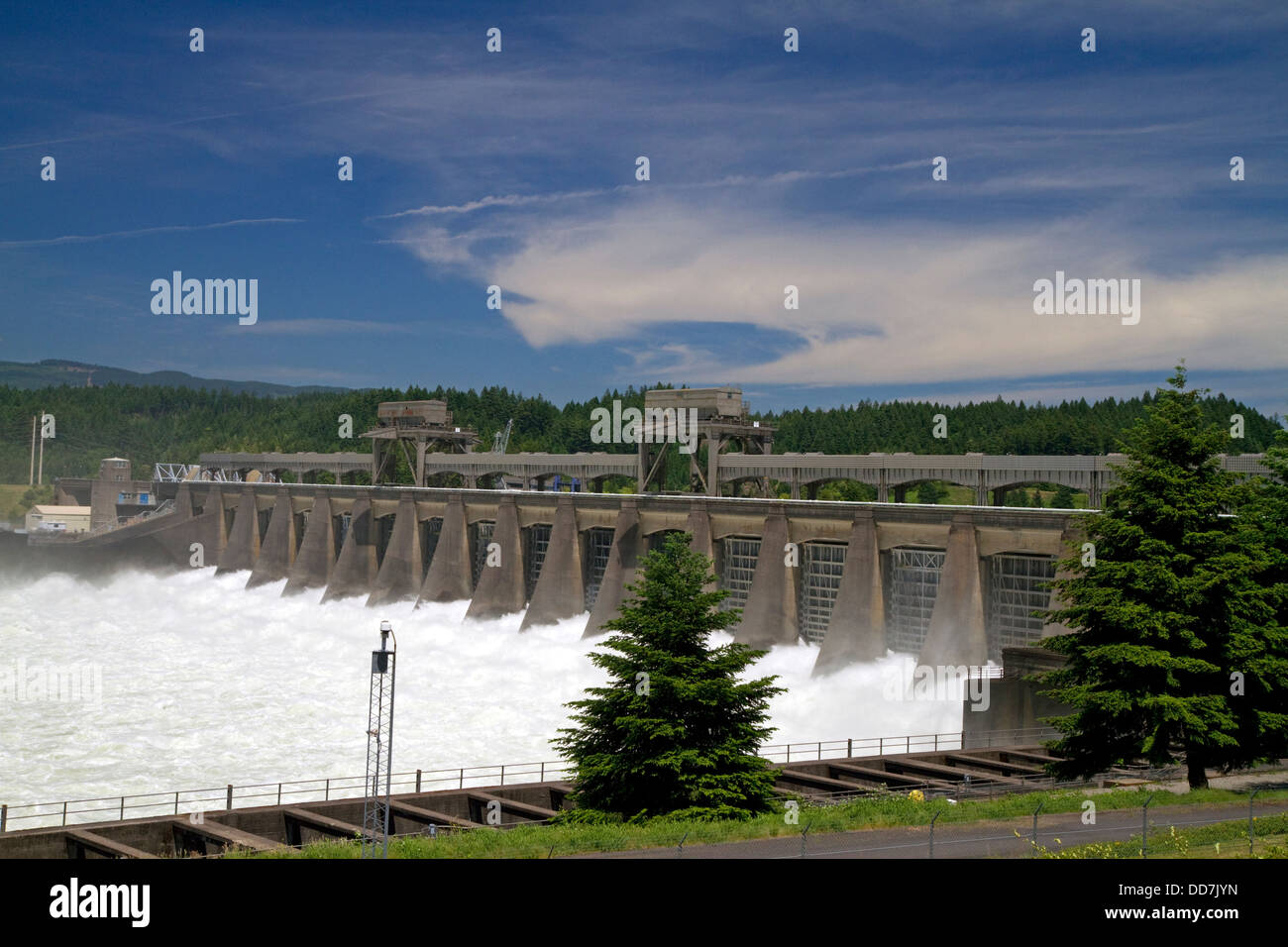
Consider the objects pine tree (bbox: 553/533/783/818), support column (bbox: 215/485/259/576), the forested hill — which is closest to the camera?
pine tree (bbox: 553/533/783/818)

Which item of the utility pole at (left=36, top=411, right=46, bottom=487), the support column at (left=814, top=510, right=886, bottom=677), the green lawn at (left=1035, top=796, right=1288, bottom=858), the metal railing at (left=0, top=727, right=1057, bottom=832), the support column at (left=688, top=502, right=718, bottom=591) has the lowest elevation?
the metal railing at (left=0, top=727, right=1057, bottom=832)

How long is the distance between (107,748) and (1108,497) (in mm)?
34145

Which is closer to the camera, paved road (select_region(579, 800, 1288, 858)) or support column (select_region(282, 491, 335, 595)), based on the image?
paved road (select_region(579, 800, 1288, 858))

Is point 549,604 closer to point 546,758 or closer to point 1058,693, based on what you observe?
point 546,758

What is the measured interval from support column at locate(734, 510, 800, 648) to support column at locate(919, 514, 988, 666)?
736 centimetres

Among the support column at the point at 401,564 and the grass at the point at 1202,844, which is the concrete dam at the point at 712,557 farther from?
the grass at the point at 1202,844

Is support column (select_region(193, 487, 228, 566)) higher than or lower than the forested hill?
lower

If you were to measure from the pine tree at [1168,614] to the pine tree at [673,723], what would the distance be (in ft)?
23.3

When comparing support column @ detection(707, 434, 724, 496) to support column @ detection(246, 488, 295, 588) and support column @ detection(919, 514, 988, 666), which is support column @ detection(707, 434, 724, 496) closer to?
support column @ detection(919, 514, 988, 666)

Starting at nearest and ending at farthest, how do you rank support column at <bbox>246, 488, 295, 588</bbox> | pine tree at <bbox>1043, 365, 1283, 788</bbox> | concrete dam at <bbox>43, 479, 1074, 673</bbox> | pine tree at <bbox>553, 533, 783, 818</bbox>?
pine tree at <bbox>1043, 365, 1283, 788</bbox>, pine tree at <bbox>553, 533, 783, 818</bbox>, concrete dam at <bbox>43, 479, 1074, 673</bbox>, support column at <bbox>246, 488, 295, 588</bbox>

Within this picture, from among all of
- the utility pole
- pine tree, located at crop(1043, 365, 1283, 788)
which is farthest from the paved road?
the utility pole

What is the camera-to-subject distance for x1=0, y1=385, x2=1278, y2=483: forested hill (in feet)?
411

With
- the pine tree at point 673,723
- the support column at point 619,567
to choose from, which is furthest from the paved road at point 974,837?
the support column at point 619,567

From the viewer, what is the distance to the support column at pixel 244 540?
3479 inches
